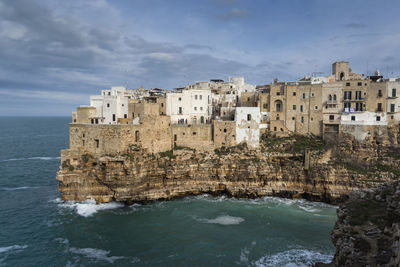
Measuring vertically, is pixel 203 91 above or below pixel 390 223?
above

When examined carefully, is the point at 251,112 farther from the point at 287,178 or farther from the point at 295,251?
the point at 295,251

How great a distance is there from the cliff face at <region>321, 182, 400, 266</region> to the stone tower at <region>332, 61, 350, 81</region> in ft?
111

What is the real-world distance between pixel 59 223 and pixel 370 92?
4627cm

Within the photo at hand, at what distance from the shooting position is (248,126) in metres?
44.0

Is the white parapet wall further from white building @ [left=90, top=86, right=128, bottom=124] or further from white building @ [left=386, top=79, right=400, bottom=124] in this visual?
white building @ [left=90, top=86, right=128, bottom=124]

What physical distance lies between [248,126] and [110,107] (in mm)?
21930

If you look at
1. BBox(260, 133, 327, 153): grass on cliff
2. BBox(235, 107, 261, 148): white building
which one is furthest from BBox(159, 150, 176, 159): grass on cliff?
BBox(260, 133, 327, 153): grass on cliff

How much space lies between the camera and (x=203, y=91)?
51.0 meters

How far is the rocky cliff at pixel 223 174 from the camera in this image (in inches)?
1443

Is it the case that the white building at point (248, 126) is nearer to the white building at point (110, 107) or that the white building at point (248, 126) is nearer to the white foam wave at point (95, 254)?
the white building at point (110, 107)

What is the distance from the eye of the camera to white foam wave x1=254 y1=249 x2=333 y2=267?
2316 centimetres

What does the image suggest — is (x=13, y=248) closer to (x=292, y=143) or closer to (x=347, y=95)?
(x=292, y=143)

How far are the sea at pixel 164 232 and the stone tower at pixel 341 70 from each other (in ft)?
80.5

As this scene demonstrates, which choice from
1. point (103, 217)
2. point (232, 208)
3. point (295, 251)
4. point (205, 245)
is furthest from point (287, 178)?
point (103, 217)
